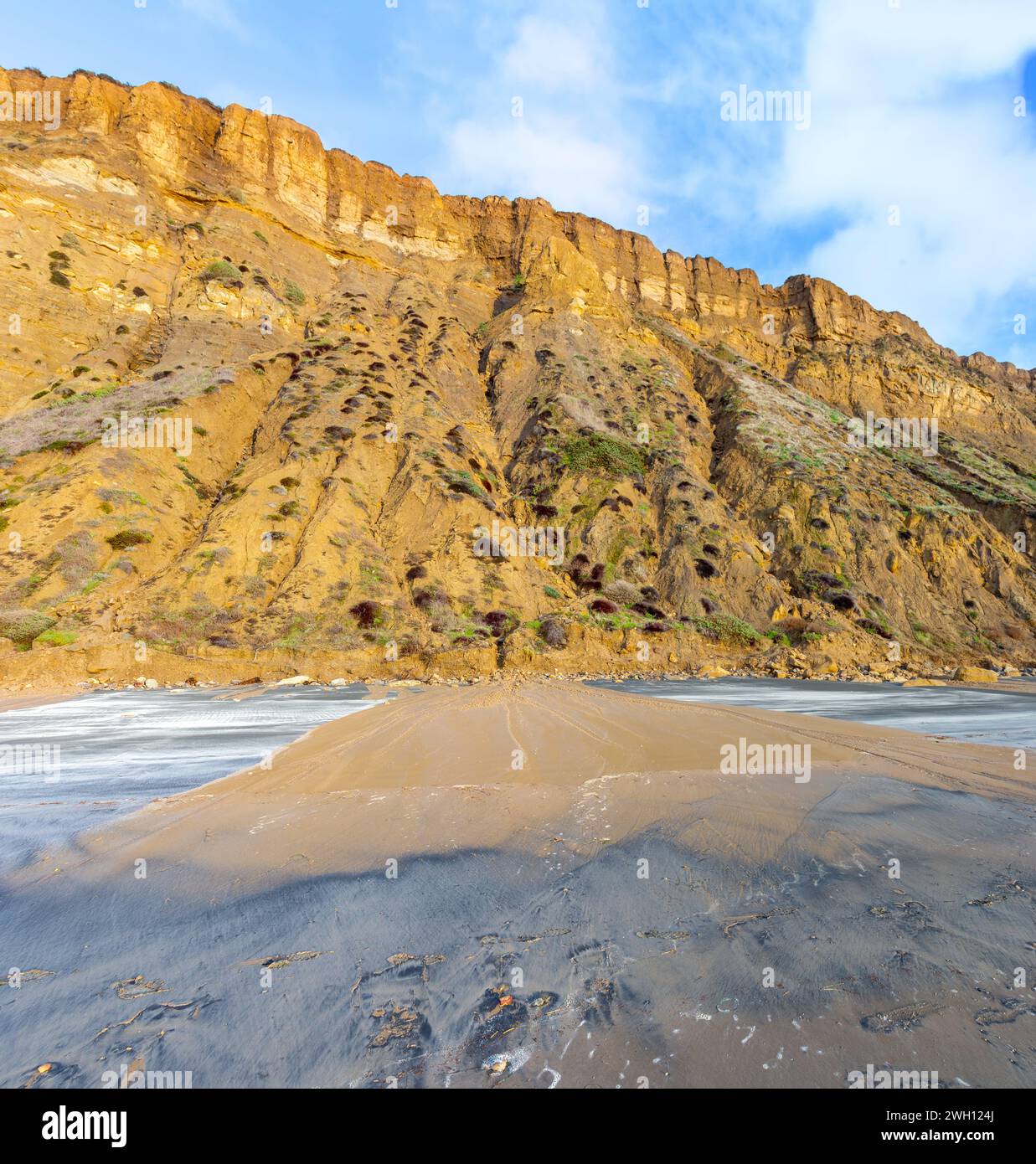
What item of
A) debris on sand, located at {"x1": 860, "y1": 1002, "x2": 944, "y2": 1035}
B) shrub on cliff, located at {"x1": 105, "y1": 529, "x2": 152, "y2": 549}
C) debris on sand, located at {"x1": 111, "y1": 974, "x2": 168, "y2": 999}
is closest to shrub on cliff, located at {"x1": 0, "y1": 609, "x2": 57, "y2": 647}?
shrub on cliff, located at {"x1": 105, "y1": 529, "x2": 152, "y2": 549}

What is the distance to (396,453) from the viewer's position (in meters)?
31.0

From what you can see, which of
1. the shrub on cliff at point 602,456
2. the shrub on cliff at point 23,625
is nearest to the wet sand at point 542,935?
the shrub on cliff at point 23,625

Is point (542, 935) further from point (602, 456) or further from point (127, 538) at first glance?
point (602, 456)

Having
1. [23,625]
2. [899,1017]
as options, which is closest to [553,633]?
[23,625]

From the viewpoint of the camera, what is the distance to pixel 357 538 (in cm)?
2564

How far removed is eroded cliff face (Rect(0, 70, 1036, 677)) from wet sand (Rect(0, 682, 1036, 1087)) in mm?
16611

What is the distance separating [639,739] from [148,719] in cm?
1054

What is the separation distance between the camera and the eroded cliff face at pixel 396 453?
22.2m

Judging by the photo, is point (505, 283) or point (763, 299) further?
point (763, 299)

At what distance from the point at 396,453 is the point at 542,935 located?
30.5 meters

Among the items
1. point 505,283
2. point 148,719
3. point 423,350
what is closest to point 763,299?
point 505,283

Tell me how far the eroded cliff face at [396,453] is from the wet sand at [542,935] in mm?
16611

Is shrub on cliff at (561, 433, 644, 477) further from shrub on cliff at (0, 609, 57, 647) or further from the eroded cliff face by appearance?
shrub on cliff at (0, 609, 57, 647)
